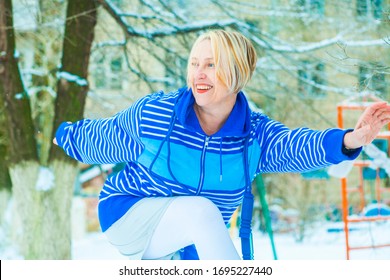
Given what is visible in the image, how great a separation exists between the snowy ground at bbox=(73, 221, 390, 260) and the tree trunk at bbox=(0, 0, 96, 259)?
318mm

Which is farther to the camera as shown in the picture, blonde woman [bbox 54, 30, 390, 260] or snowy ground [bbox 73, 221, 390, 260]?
snowy ground [bbox 73, 221, 390, 260]

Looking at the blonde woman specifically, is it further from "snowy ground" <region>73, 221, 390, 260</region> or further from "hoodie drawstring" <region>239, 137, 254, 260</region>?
"snowy ground" <region>73, 221, 390, 260</region>

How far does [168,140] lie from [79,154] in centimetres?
24

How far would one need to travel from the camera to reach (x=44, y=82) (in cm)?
407

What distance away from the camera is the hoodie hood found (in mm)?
→ 1163

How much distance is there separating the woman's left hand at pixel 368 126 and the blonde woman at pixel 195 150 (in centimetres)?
5

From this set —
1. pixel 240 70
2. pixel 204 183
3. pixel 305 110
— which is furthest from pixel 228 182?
pixel 305 110

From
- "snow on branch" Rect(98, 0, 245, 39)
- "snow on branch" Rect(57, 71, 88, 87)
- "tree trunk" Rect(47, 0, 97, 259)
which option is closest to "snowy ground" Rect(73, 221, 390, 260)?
"tree trunk" Rect(47, 0, 97, 259)

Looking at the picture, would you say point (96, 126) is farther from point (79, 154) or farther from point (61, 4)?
point (61, 4)

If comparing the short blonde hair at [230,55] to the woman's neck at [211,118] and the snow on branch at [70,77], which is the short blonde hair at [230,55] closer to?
the woman's neck at [211,118]

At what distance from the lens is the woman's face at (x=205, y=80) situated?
1.18m

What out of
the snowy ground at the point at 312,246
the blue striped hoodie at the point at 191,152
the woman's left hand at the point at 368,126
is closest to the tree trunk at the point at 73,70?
the snowy ground at the point at 312,246

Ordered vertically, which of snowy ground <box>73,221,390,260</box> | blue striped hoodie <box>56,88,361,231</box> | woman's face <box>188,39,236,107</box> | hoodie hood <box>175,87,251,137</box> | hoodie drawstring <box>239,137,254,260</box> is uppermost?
woman's face <box>188,39,236,107</box>

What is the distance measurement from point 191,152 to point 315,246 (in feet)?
8.63
